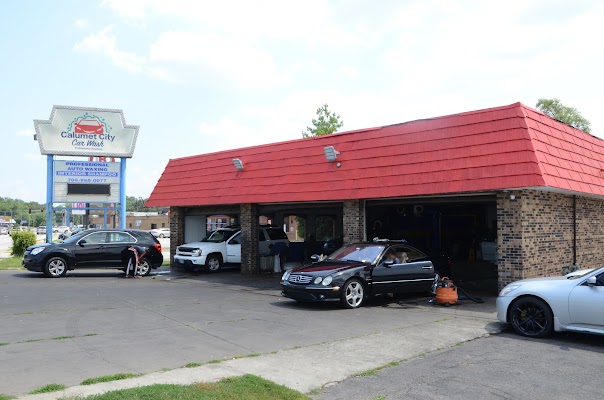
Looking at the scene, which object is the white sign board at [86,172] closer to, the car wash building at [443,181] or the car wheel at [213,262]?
the car wash building at [443,181]

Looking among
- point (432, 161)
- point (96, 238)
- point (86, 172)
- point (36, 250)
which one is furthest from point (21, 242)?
point (432, 161)

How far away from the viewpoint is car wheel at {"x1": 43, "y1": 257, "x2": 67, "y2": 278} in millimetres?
17441

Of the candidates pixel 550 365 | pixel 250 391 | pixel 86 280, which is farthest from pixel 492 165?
pixel 86 280

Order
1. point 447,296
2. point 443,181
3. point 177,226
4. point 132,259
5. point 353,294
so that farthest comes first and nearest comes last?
point 177,226, point 132,259, point 443,181, point 447,296, point 353,294

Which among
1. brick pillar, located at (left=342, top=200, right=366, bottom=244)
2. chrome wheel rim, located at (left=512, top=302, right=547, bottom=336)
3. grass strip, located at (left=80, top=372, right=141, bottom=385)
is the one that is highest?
brick pillar, located at (left=342, top=200, right=366, bottom=244)

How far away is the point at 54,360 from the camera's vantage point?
6738 mm

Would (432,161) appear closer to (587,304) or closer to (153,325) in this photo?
(587,304)

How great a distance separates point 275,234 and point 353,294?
9592mm

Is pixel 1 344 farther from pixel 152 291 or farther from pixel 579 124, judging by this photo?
pixel 579 124

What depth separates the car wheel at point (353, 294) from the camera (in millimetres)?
11344

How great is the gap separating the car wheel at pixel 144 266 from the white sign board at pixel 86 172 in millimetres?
9639

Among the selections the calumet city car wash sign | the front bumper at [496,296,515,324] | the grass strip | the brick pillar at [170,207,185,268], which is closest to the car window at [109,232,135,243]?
the brick pillar at [170,207,185,268]

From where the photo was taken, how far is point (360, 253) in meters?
12.5

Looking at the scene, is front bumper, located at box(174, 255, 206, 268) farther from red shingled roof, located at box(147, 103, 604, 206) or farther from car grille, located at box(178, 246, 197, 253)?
red shingled roof, located at box(147, 103, 604, 206)
